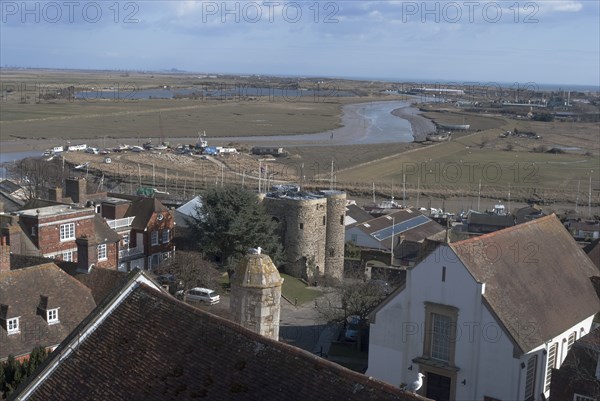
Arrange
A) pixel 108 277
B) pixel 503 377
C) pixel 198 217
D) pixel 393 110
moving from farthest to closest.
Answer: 1. pixel 393 110
2. pixel 198 217
3. pixel 108 277
4. pixel 503 377

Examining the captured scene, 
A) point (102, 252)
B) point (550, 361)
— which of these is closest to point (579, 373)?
point (550, 361)

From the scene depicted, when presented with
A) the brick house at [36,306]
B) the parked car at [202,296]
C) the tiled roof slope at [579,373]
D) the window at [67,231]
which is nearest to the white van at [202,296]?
the parked car at [202,296]

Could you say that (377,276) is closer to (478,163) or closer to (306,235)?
(306,235)

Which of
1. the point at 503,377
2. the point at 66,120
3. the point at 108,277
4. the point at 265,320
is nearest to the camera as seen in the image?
the point at 265,320

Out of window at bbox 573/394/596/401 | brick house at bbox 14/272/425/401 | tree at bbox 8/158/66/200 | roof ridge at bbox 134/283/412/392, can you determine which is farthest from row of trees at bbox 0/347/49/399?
tree at bbox 8/158/66/200

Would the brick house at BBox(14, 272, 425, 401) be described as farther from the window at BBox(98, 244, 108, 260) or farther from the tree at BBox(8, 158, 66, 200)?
the tree at BBox(8, 158, 66, 200)

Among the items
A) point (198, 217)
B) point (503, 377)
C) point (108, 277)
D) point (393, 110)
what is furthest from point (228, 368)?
point (393, 110)
